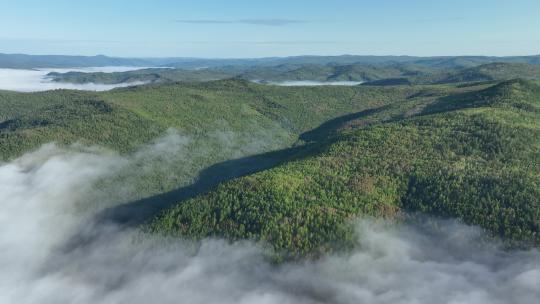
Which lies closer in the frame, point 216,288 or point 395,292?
point 395,292

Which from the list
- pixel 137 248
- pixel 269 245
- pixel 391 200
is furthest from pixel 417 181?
pixel 137 248

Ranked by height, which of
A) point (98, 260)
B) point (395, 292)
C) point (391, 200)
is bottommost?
point (98, 260)

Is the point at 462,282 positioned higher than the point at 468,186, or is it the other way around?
the point at 468,186

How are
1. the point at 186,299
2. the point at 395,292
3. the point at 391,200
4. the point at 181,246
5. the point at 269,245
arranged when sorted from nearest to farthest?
the point at 395,292
the point at 186,299
the point at 269,245
the point at 181,246
the point at 391,200

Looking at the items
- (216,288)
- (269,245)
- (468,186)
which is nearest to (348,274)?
(269,245)

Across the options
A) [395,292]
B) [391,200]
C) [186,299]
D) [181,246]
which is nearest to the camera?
[395,292]

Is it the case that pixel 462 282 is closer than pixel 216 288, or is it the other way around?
pixel 462 282

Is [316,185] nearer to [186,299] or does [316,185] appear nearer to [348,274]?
[348,274]

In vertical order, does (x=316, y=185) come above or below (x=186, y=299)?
above

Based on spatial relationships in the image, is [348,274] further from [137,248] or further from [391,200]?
[137,248]

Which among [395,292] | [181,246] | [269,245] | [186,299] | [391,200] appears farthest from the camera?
[391,200]
